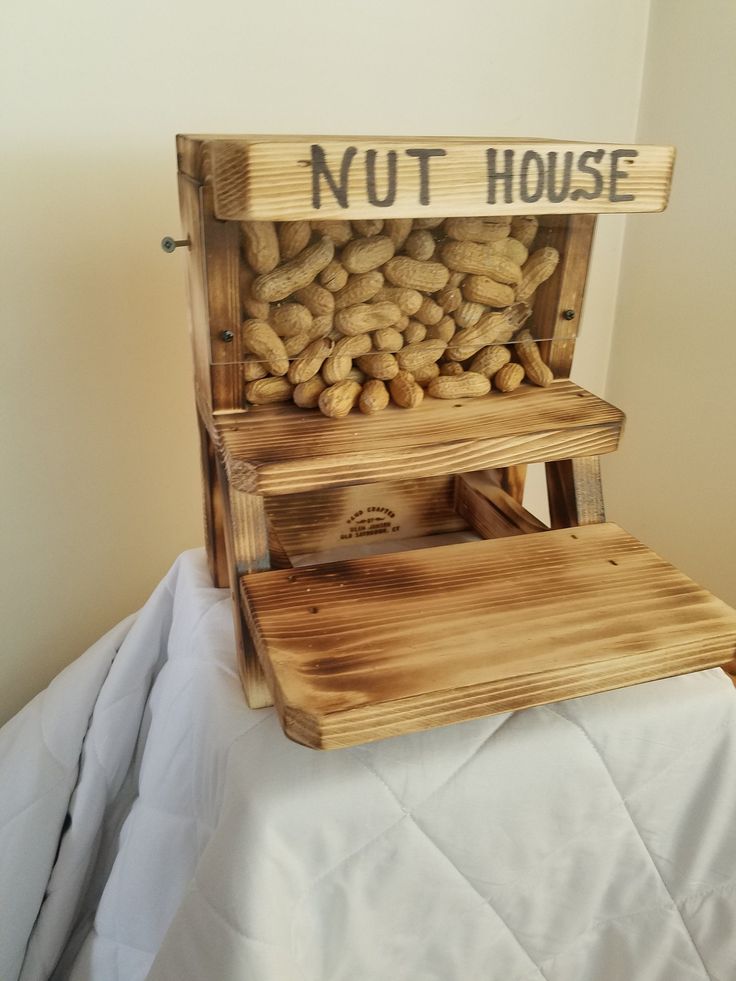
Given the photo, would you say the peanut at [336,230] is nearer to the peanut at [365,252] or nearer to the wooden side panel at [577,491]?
the peanut at [365,252]

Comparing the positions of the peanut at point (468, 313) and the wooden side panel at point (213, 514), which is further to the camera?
the wooden side panel at point (213, 514)

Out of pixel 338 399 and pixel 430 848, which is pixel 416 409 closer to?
pixel 338 399

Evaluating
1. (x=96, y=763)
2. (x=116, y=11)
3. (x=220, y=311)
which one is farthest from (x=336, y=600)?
(x=116, y=11)

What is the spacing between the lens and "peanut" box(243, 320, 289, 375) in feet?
2.02

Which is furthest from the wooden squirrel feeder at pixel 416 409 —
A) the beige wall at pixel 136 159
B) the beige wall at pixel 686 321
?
the beige wall at pixel 686 321

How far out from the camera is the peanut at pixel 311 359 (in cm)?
64

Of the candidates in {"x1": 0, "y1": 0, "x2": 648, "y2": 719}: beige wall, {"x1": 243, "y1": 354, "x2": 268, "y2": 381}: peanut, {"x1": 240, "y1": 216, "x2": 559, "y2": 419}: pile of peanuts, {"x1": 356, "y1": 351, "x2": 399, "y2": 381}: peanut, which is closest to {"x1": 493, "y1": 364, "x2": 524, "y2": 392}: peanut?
{"x1": 240, "y1": 216, "x2": 559, "y2": 419}: pile of peanuts

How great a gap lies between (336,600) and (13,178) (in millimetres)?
590

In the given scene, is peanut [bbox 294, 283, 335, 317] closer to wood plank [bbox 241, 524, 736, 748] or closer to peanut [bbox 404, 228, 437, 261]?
peanut [bbox 404, 228, 437, 261]

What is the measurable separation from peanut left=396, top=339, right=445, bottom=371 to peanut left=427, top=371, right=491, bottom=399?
22 mm

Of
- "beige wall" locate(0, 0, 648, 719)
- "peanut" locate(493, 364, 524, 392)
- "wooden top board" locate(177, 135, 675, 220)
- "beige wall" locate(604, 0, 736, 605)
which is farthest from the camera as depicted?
"beige wall" locate(604, 0, 736, 605)

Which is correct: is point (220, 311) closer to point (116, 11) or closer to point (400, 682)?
point (400, 682)

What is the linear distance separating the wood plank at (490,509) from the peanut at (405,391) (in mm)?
170

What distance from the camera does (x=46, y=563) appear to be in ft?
3.32
